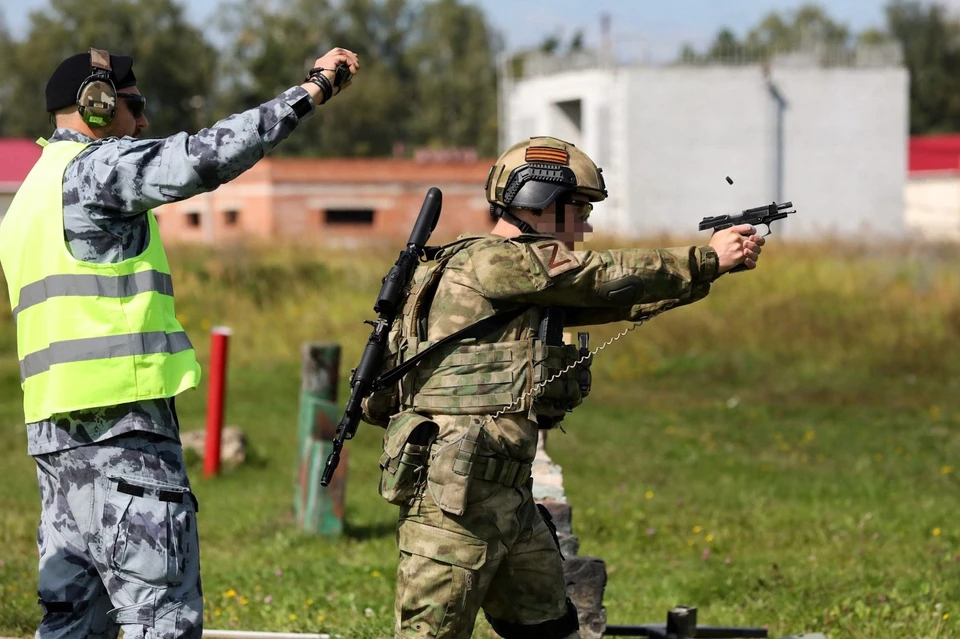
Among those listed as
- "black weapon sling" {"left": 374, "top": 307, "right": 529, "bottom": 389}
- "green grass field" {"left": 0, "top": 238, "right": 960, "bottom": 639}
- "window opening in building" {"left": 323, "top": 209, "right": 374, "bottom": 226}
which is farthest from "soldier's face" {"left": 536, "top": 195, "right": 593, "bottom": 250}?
"window opening in building" {"left": 323, "top": 209, "right": 374, "bottom": 226}

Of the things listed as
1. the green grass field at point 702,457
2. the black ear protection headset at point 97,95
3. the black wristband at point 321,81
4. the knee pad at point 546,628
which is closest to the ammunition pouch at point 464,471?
the knee pad at point 546,628

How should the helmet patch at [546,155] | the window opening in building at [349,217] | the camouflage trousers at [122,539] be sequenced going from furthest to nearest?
1. the window opening in building at [349,217]
2. the helmet patch at [546,155]
3. the camouflage trousers at [122,539]

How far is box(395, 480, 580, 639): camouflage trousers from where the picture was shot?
4.25 meters

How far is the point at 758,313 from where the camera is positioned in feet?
58.5

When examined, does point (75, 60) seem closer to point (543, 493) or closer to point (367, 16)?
point (543, 493)

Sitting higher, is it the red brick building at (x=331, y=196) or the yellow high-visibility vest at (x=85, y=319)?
the yellow high-visibility vest at (x=85, y=319)

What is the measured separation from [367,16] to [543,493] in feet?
256

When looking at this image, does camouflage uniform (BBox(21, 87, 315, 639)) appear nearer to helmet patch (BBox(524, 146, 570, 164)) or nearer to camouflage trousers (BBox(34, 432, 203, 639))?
camouflage trousers (BBox(34, 432, 203, 639))

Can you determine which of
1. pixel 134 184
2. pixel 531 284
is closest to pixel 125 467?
pixel 134 184

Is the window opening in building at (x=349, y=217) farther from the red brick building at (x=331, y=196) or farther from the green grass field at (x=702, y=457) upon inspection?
the green grass field at (x=702, y=457)

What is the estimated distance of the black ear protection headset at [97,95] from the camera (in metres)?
4.21

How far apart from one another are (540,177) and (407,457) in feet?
3.39

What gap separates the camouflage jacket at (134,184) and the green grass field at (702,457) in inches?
81.9

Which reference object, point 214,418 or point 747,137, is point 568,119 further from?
point 214,418
